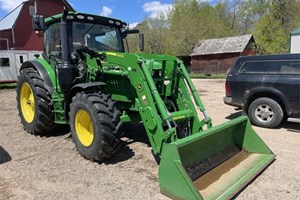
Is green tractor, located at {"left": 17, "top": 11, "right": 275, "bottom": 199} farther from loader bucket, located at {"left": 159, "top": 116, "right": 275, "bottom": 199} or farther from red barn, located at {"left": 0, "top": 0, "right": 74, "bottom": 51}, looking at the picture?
red barn, located at {"left": 0, "top": 0, "right": 74, "bottom": 51}

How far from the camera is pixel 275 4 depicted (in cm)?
3831

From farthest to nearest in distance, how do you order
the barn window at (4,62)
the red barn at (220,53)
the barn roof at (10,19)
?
the red barn at (220,53) < the barn roof at (10,19) < the barn window at (4,62)

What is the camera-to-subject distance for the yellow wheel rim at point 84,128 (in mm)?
4973

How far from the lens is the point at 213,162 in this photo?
177 inches

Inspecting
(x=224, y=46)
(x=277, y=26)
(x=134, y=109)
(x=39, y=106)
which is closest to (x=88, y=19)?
(x=39, y=106)

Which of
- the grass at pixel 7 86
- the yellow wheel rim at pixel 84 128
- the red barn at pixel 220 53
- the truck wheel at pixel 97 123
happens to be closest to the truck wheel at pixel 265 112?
the truck wheel at pixel 97 123

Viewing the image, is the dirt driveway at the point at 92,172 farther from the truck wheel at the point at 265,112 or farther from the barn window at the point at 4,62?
the barn window at the point at 4,62

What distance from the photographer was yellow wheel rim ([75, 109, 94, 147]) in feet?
16.3

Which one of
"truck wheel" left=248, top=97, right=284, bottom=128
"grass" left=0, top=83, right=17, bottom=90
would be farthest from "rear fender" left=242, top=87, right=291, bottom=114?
"grass" left=0, top=83, right=17, bottom=90

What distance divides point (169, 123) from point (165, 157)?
0.75 m

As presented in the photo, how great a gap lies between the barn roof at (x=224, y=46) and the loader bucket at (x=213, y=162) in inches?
1191

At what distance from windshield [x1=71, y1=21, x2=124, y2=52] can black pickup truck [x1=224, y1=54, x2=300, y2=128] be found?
328cm

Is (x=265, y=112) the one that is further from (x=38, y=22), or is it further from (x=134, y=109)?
(x=38, y=22)

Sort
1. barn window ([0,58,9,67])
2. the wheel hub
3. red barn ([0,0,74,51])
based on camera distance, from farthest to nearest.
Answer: red barn ([0,0,74,51]) → barn window ([0,58,9,67]) → the wheel hub
